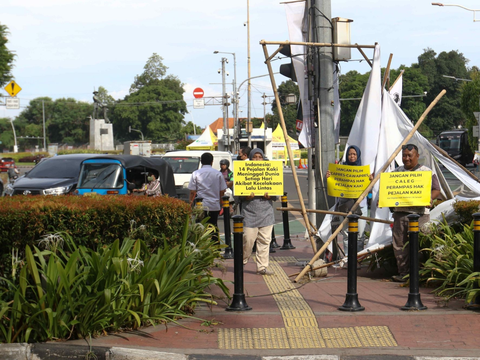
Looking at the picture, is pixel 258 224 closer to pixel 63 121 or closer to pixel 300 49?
pixel 300 49

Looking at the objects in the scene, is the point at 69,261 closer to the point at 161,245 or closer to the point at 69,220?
the point at 69,220

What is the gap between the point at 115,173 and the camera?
15.1 m

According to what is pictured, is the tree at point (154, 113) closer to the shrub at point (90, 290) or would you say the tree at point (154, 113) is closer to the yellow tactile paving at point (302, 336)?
the shrub at point (90, 290)

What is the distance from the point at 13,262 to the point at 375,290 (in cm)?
424

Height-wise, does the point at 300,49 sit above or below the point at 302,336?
above

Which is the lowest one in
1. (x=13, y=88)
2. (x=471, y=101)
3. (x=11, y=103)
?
(x=11, y=103)

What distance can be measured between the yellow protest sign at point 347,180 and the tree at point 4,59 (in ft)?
78.0

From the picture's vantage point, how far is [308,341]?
5.60m

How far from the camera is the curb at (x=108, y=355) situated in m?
5.12

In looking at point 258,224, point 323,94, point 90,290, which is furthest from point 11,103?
point 90,290

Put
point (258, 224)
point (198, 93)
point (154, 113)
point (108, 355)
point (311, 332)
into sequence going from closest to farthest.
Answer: point (108, 355), point (311, 332), point (258, 224), point (198, 93), point (154, 113)

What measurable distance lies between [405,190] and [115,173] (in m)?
8.97

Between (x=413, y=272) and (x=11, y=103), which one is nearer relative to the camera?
(x=413, y=272)

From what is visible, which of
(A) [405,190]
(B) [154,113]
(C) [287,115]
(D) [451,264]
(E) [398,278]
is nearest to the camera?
(D) [451,264]
